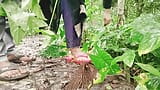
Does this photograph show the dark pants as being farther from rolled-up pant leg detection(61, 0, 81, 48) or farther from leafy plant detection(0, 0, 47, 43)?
leafy plant detection(0, 0, 47, 43)

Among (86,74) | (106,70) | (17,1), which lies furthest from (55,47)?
(17,1)

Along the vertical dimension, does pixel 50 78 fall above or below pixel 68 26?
below

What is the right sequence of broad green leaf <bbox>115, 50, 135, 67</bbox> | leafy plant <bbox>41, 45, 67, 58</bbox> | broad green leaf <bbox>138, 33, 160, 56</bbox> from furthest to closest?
leafy plant <bbox>41, 45, 67, 58</bbox> < broad green leaf <bbox>115, 50, 135, 67</bbox> < broad green leaf <bbox>138, 33, 160, 56</bbox>

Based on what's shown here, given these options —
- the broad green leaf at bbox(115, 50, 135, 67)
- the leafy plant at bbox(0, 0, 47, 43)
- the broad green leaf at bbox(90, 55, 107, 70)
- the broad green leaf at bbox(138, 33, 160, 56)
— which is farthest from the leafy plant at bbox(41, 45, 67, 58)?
the leafy plant at bbox(0, 0, 47, 43)

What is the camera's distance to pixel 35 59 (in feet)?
8.20

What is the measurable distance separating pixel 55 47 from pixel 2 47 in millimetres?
598

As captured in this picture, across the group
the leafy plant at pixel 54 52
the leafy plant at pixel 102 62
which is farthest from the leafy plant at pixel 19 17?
the leafy plant at pixel 54 52

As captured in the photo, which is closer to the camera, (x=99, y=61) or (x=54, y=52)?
(x=99, y=61)

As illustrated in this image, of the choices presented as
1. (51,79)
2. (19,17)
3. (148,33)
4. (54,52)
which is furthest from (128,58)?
(54,52)

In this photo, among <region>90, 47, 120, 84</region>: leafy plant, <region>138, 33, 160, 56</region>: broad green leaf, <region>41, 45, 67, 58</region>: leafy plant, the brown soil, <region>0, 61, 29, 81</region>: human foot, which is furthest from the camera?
<region>41, 45, 67, 58</region>: leafy plant

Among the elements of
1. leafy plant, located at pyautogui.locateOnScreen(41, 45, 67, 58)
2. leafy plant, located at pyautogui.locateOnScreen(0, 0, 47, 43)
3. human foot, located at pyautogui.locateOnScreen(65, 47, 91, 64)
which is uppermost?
leafy plant, located at pyautogui.locateOnScreen(0, 0, 47, 43)

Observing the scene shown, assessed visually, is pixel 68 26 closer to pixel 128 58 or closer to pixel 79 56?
pixel 79 56

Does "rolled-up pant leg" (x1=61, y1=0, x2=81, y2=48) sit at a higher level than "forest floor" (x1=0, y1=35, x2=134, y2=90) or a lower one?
higher

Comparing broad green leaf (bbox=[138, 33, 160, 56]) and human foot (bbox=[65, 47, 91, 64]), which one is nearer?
broad green leaf (bbox=[138, 33, 160, 56])
